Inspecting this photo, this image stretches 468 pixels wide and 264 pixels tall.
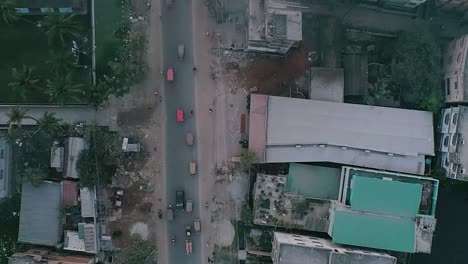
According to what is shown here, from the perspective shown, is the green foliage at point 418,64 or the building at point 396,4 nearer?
the green foliage at point 418,64

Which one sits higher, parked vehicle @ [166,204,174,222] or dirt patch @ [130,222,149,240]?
parked vehicle @ [166,204,174,222]

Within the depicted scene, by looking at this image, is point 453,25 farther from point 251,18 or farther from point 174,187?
point 174,187

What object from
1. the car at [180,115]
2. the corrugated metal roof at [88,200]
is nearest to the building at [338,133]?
the car at [180,115]

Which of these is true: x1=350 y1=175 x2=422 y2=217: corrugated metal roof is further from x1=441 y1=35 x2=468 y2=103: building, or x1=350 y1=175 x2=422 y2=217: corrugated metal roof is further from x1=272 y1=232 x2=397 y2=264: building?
x1=441 y1=35 x2=468 y2=103: building

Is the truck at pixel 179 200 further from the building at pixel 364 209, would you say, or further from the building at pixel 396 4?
the building at pixel 396 4

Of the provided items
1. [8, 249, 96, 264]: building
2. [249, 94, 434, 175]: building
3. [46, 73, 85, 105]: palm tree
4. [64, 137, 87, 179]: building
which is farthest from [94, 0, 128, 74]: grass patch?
[8, 249, 96, 264]: building

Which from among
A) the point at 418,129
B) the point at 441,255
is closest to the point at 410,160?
the point at 418,129
